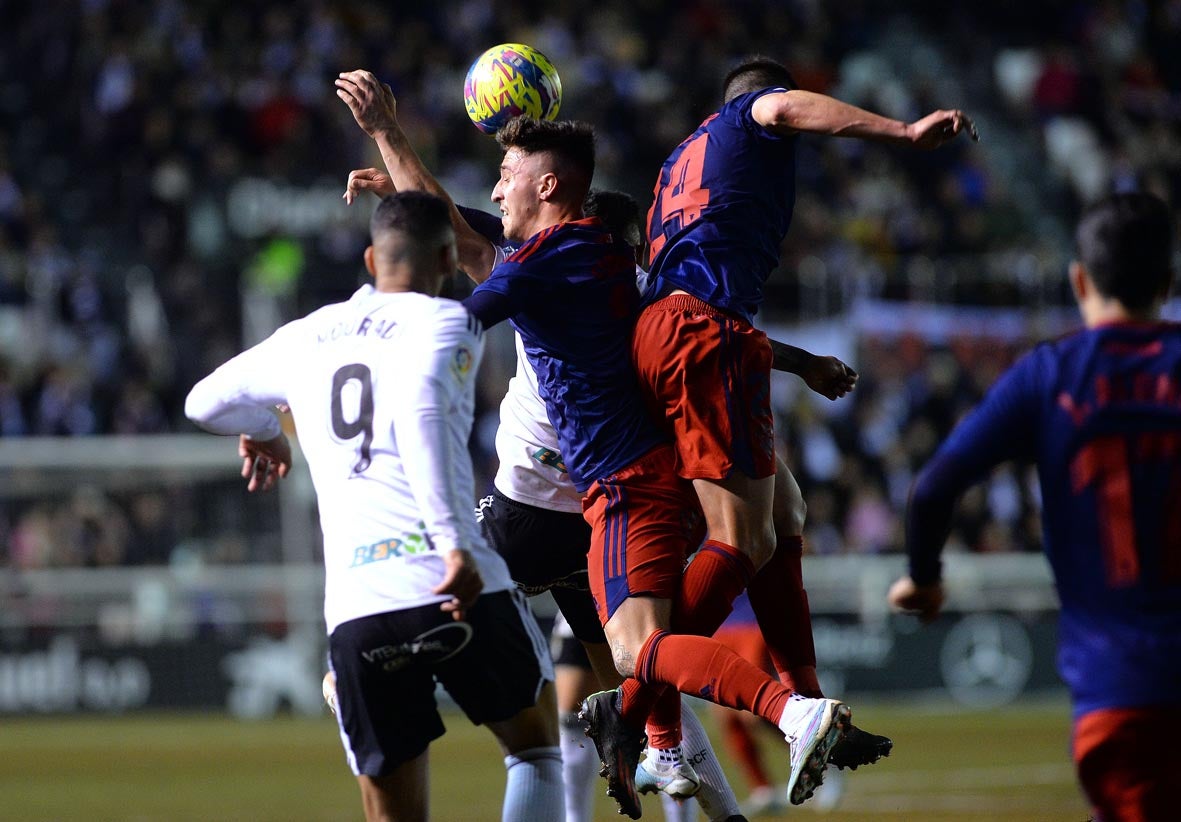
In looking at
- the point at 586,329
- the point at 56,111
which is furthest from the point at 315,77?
the point at 586,329

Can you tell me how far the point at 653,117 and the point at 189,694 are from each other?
9.32 m

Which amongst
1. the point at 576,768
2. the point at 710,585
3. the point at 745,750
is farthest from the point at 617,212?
the point at 745,750

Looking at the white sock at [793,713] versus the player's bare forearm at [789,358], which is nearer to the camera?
the white sock at [793,713]

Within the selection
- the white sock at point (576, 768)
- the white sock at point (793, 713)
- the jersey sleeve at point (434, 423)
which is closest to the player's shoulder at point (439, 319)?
the jersey sleeve at point (434, 423)

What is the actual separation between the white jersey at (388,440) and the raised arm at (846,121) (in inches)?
52.9

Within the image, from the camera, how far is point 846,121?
210 inches

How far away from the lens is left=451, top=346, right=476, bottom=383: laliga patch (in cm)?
483

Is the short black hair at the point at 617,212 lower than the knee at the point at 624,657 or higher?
higher

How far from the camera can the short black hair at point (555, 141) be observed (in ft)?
19.9

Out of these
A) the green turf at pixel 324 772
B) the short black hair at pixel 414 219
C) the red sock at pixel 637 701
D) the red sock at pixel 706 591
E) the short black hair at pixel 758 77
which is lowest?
the green turf at pixel 324 772

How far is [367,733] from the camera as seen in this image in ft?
16.2

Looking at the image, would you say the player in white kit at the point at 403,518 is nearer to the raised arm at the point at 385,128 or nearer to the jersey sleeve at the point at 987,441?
the raised arm at the point at 385,128

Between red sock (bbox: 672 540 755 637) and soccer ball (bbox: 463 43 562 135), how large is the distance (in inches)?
78.0

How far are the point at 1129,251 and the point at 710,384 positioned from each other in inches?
72.1
